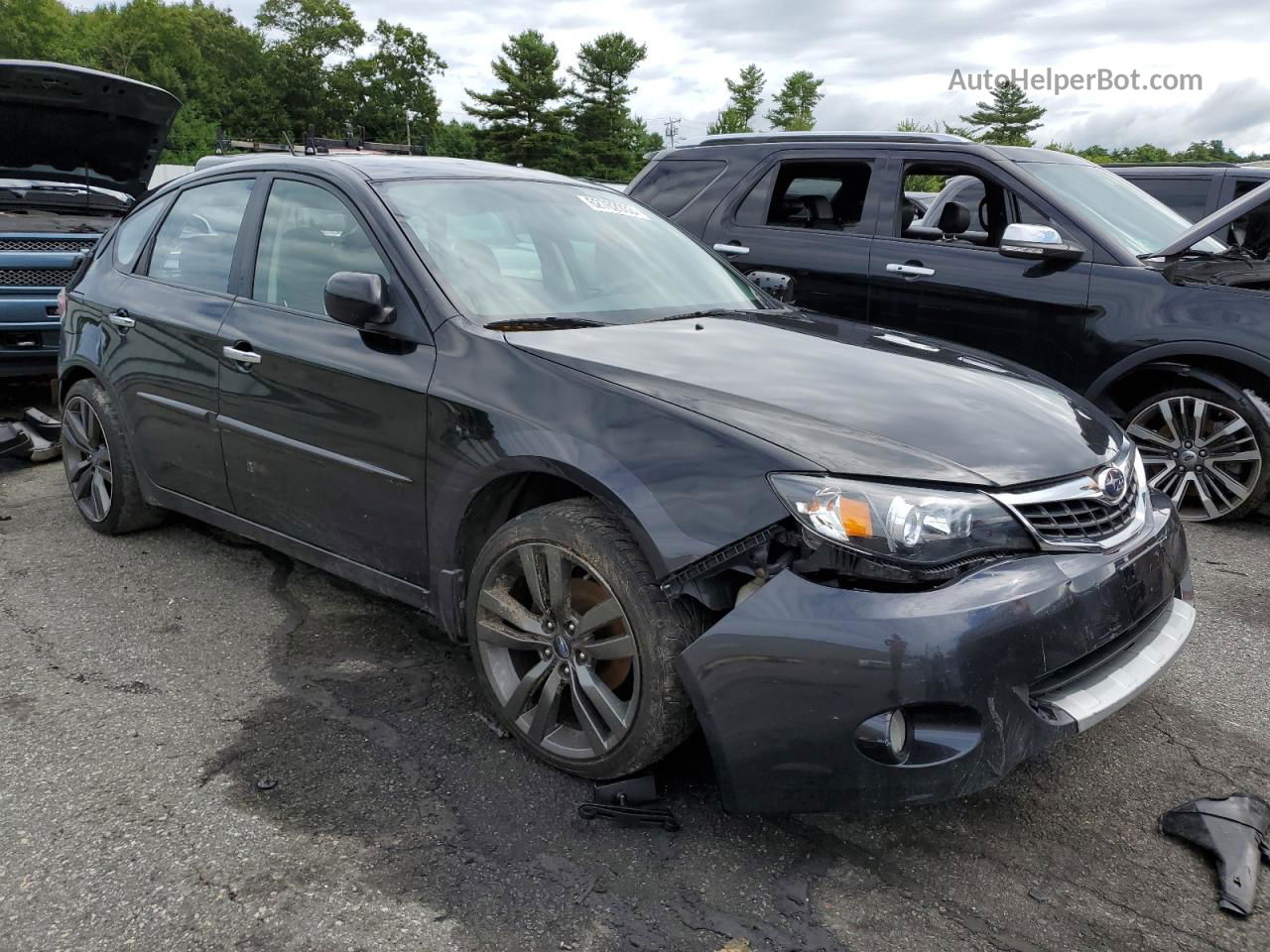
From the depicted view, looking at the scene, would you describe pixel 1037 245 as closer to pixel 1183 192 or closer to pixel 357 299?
pixel 357 299

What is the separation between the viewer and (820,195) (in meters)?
6.27

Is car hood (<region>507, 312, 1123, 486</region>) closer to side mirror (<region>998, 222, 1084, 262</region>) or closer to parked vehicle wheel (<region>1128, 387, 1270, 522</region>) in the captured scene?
side mirror (<region>998, 222, 1084, 262</region>)

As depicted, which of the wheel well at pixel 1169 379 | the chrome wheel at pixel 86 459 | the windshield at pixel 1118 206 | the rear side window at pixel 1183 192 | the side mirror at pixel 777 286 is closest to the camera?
the side mirror at pixel 777 286

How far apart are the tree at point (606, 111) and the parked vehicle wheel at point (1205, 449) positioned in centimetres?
8116

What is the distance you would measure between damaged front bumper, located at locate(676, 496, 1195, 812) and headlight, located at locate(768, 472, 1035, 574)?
7cm

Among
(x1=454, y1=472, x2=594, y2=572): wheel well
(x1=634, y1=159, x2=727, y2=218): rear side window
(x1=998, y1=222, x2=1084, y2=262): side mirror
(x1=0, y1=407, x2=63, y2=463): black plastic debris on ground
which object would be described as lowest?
(x1=0, y1=407, x2=63, y2=463): black plastic debris on ground

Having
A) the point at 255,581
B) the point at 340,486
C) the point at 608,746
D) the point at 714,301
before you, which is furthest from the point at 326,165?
the point at 608,746

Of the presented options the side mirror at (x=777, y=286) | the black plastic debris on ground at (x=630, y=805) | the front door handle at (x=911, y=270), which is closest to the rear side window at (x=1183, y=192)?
the front door handle at (x=911, y=270)

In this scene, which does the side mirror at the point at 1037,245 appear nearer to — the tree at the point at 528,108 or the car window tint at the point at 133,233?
the car window tint at the point at 133,233

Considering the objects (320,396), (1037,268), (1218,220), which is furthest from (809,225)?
(320,396)

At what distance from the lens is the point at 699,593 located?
7.87 ft

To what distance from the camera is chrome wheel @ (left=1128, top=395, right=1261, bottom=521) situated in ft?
16.3

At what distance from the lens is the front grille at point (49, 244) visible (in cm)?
703

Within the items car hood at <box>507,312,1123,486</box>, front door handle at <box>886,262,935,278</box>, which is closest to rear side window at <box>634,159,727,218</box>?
front door handle at <box>886,262,935,278</box>
